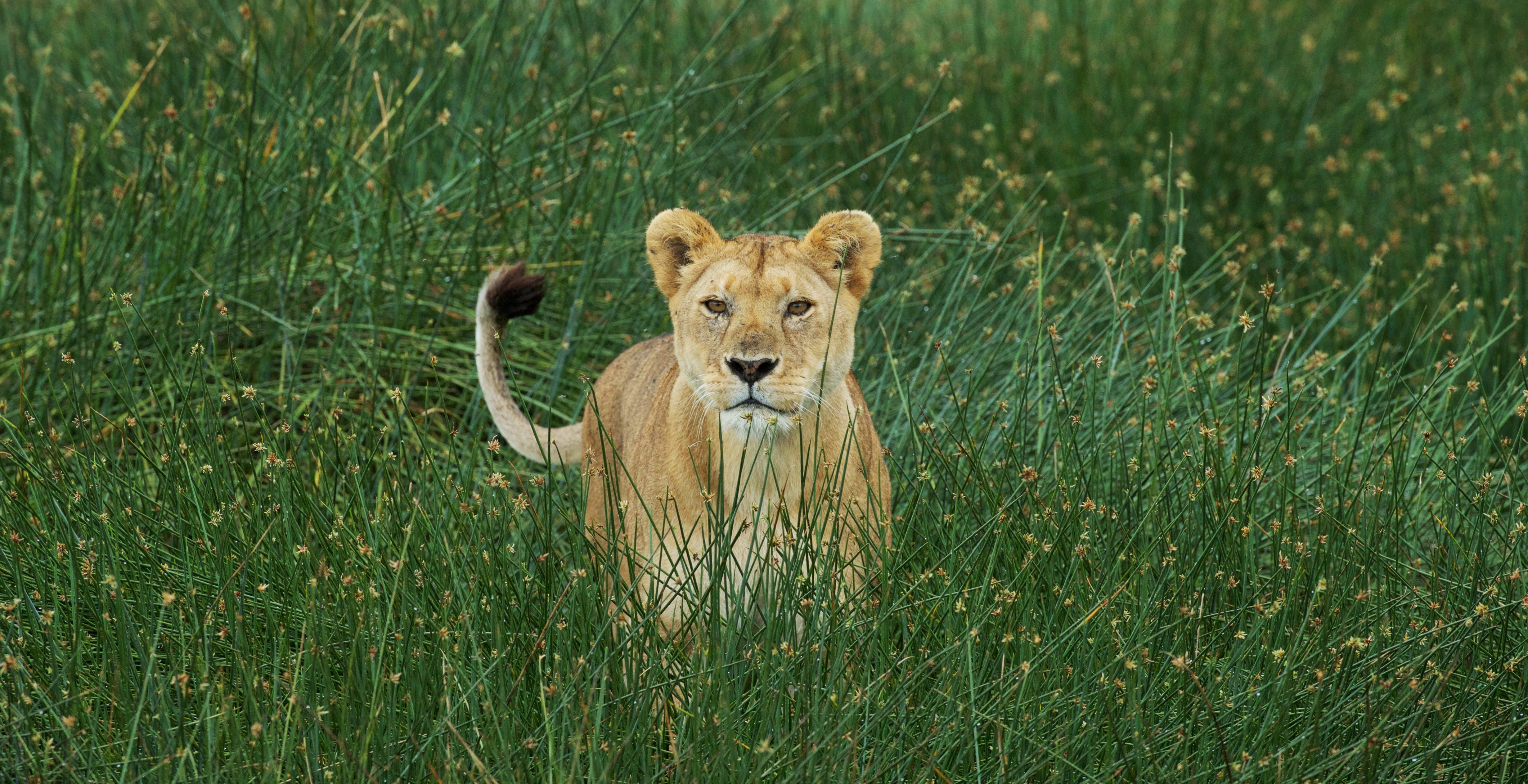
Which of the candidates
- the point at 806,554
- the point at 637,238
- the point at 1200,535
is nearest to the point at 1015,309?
the point at 637,238

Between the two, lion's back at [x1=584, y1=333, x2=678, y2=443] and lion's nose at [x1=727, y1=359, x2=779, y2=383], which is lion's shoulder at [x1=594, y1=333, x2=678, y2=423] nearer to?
lion's back at [x1=584, y1=333, x2=678, y2=443]

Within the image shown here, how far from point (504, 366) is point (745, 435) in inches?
44.2

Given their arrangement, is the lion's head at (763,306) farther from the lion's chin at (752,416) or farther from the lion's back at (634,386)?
the lion's back at (634,386)

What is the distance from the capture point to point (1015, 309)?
5.16 metres

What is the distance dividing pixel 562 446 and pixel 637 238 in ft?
3.94

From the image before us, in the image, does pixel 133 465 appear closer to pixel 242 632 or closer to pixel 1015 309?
pixel 242 632

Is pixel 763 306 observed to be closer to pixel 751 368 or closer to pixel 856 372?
pixel 751 368

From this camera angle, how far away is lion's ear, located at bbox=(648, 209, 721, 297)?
3.81 meters

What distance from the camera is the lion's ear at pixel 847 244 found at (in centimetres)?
376

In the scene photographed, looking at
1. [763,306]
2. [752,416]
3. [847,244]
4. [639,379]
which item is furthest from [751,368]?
[639,379]

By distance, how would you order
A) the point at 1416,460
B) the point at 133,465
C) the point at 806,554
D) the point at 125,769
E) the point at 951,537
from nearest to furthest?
1. the point at 125,769
2. the point at 806,554
3. the point at 951,537
4. the point at 1416,460
5. the point at 133,465

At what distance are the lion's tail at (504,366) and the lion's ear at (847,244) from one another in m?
0.79

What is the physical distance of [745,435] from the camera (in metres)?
3.47

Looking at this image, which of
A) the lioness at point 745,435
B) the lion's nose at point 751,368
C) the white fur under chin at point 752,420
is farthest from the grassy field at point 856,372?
the lion's nose at point 751,368
